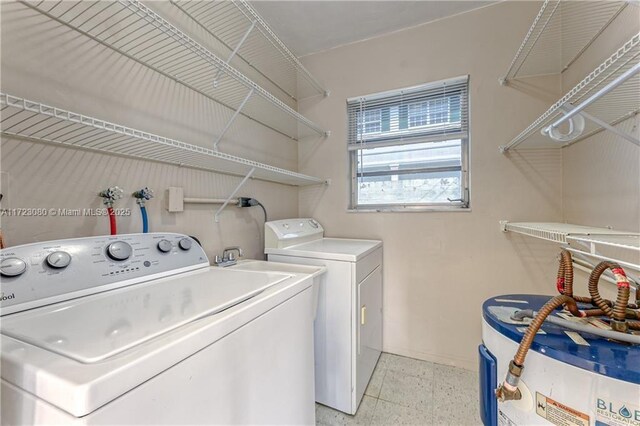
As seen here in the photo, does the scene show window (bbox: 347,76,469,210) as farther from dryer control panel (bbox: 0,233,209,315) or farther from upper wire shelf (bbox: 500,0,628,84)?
dryer control panel (bbox: 0,233,209,315)

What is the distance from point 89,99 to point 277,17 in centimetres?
151

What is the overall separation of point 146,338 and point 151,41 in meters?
1.31

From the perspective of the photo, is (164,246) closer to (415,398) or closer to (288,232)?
(288,232)

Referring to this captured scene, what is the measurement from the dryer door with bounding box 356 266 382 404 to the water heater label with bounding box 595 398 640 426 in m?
0.97

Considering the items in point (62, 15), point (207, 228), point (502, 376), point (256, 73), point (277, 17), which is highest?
point (277, 17)

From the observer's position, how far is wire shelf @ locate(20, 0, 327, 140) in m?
0.89

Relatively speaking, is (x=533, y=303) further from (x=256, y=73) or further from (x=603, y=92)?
(x=256, y=73)

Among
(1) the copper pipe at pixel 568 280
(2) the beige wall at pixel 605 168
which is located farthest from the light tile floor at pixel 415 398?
(2) the beige wall at pixel 605 168

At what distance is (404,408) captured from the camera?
1.53 m

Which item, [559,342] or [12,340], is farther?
[559,342]

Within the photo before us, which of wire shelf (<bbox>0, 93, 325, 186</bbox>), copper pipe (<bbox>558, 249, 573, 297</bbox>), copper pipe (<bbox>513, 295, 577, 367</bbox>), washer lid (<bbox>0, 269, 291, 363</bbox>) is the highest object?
wire shelf (<bbox>0, 93, 325, 186</bbox>)

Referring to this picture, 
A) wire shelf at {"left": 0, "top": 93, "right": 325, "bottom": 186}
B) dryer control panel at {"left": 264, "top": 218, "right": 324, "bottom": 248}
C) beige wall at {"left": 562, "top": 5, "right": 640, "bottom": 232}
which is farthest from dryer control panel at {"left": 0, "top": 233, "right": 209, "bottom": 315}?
beige wall at {"left": 562, "top": 5, "right": 640, "bottom": 232}

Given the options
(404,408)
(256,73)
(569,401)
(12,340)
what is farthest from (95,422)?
(256,73)

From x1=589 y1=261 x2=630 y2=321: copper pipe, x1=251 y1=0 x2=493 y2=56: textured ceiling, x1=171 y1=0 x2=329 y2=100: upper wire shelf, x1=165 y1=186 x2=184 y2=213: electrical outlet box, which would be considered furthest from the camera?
x1=251 y1=0 x2=493 y2=56: textured ceiling
